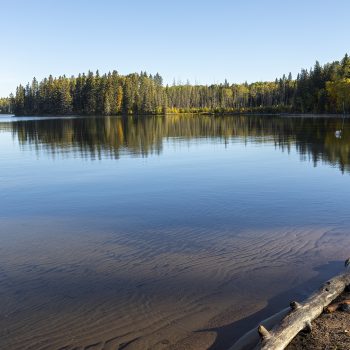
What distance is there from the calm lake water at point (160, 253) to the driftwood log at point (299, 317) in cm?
113

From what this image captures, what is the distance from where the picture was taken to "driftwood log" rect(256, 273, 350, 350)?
6895mm

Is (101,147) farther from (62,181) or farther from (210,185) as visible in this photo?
(210,185)

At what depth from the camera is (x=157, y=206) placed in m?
18.5

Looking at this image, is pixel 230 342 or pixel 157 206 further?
pixel 157 206

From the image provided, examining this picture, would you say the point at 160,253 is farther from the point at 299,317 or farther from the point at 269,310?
the point at 299,317

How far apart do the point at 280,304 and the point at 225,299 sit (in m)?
1.25

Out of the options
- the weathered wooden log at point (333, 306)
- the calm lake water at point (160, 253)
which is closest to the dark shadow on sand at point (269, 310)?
the calm lake water at point (160, 253)

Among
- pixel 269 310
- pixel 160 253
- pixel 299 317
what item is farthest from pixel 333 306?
pixel 160 253

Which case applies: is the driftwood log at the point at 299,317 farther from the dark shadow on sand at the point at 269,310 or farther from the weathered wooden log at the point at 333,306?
the dark shadow on sand at the point at 269,310

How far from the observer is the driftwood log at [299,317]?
6895 millimetres

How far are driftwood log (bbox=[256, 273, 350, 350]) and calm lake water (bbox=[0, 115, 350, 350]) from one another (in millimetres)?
1133

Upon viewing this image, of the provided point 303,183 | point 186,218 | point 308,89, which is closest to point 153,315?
point 186,218

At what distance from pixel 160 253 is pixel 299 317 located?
579 centimetres

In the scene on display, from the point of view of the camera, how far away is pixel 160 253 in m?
12.6
